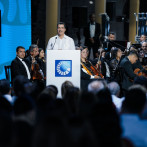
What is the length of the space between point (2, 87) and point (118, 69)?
3863mm

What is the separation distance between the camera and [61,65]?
6234mm

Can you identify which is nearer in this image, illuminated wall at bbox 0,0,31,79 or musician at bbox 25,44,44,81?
musician at bbox 25,44,44,81

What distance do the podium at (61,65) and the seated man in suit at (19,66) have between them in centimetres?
117

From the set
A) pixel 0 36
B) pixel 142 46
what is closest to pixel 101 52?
pixel 142 46

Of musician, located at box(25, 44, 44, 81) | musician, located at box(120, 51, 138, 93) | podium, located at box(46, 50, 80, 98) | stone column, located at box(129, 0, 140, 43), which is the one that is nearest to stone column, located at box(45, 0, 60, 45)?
musician, located at box(25, 44, 44, 81)

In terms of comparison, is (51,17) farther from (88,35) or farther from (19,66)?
(19,66)

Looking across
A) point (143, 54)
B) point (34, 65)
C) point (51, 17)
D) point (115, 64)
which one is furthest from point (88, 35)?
point (34, 65)

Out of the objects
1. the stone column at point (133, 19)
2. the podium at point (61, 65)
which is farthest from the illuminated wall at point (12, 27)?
the stone column at point (133, 19)

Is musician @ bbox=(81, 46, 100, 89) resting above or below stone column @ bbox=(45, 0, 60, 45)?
below

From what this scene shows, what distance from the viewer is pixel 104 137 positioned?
226cm

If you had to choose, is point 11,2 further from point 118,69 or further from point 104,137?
point 104,137

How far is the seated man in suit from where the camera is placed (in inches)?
287

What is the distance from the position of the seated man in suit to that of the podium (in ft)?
3.84

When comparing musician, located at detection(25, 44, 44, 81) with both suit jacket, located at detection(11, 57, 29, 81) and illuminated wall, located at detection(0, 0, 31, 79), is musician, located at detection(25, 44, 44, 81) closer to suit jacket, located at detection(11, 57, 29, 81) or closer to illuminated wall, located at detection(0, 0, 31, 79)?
suit jacket, located at detection(11, 57, 29, 81)
